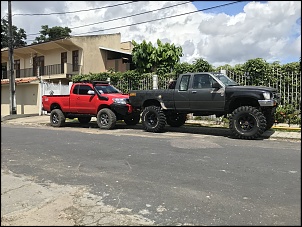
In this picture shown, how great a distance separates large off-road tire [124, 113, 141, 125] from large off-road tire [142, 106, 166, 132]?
1.48 metres

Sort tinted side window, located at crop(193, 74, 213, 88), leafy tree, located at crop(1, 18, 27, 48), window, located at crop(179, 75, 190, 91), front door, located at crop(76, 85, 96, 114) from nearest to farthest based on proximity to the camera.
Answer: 1. leafy tree, located at crop(1, 18, 27, 48)
2. tinted side window, located at crop(193, 74, 213, 88)
3. window, located at crop(179, 75, 190, 91)
4. front door, located at crop(76, 85, 96, 114)

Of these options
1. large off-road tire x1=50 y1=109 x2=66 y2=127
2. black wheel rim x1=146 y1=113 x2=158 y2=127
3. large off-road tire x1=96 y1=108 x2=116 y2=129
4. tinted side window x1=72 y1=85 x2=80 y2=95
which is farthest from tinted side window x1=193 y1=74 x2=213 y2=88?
large off-road tire x1=50 y1=109 x2=66 y2=127

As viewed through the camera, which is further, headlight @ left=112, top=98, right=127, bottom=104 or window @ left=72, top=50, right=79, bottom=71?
window @ left=72, top=50, right=79, bottom=71

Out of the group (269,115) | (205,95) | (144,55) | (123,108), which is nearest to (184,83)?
(205,95)

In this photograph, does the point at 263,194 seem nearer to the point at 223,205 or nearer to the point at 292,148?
the point at 223,205

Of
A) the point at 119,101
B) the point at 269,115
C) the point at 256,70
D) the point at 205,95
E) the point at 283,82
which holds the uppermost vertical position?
the point at 256,70

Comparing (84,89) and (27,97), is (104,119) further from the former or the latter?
(27,97)

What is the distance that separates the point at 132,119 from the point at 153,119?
2.41m

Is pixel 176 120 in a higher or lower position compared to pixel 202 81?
lower

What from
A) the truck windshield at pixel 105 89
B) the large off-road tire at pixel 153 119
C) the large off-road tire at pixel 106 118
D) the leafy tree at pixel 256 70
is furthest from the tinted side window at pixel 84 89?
the leafy tree at pixel 256 70

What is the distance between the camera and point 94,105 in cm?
1359

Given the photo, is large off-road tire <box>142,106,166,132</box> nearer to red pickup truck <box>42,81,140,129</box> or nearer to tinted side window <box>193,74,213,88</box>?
red pickup truck <box>42,81,140,129</box>

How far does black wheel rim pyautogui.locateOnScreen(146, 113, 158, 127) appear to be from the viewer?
12.0 meters

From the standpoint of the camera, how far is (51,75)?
29703 millimetres
